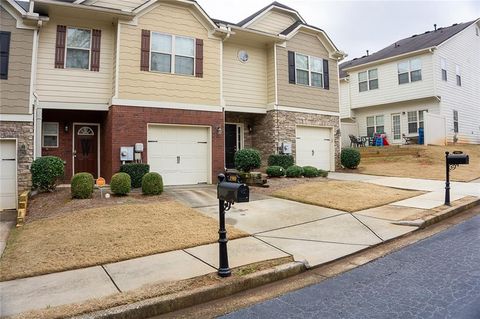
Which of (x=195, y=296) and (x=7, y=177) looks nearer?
(x=195, y=296)

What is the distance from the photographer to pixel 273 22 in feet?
53.6

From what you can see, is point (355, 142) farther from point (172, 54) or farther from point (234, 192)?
point (234, 192)

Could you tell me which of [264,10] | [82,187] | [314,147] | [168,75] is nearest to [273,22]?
[264,10]

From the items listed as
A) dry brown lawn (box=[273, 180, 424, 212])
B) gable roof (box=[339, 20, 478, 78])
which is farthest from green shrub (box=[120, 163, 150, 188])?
gable roof (box=[339, 20, 478, 78])

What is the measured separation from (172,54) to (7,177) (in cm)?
692

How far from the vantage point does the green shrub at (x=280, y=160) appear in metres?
14.6

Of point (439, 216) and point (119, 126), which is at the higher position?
point (119, 126)

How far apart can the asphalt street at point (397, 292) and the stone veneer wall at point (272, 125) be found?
406 inches

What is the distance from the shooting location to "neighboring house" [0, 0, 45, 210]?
34.3 feet

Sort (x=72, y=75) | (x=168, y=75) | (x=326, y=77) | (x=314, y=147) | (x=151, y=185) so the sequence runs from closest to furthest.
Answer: (x=151, y=185) → (x=72, y=75) → (x=168, y=75) → (x=314, y=147) → (x=326, y=77)

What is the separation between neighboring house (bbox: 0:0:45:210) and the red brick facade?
1954mm

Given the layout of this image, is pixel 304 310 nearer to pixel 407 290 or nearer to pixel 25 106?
pixel 407 290

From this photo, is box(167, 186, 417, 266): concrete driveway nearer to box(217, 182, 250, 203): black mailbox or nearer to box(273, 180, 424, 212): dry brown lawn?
box(273, 180, 424, 212): dry brown lawn

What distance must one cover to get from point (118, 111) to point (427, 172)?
12874 millimetres
